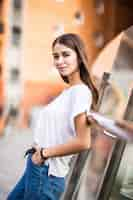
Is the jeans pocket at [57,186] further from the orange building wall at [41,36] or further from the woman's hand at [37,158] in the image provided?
the orange building wall at [41,36]

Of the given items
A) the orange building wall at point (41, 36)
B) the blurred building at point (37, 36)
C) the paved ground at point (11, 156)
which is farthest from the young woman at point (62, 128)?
the orange building wall at point (41, 36)

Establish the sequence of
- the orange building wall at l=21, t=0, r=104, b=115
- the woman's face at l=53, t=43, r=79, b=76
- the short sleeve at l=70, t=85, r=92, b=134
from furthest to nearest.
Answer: the orange building wall at l=21, t=0, r=104, b=115, the woman's face at l=53, t=43, r=79, b=76, the short sleeve at l=70, t=85, r=92, b=134

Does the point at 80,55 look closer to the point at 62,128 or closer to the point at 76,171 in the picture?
the point at 62,128

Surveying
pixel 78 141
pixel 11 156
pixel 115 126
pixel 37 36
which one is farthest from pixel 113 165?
pixel 37 36

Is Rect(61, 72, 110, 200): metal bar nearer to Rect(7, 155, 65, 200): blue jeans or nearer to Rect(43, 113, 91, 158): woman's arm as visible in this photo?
Rect(7, 155, 65, 200): blue jeans

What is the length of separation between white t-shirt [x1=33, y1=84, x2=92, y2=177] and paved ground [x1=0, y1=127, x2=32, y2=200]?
104 centimetres

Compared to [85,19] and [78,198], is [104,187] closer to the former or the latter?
[78,198]

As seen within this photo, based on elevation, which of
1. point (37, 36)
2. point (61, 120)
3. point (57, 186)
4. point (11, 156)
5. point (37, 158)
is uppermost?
point (37, 36)

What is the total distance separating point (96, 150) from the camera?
4.50 ft

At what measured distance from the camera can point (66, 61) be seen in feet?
4.20

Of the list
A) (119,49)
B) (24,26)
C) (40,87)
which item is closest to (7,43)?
Answer: (24,26)

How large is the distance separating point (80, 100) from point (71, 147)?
139 mm

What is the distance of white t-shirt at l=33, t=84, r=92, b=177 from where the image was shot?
1.20m

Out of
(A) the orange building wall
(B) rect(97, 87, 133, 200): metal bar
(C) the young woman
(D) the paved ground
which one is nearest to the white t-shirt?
(C) the young woman
